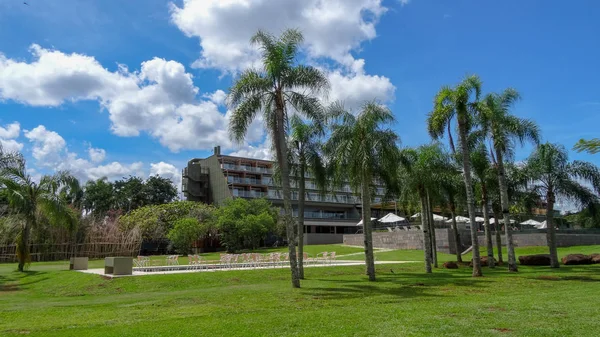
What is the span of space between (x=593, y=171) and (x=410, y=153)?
31.1 feet

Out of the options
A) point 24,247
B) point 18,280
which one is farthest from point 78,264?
point 24,247

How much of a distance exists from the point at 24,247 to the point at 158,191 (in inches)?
2044

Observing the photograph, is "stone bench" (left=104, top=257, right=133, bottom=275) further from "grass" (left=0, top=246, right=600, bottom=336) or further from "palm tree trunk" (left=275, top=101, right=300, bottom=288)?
"palm tree trunk" (left=275, top=101, right=300, bottom=288)

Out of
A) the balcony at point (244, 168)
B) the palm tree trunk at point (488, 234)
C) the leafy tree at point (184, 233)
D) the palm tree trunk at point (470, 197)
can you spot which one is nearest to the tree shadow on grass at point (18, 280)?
the leafy tree at point (184, 233)

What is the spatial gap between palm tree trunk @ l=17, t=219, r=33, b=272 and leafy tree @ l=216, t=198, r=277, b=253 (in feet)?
76.2

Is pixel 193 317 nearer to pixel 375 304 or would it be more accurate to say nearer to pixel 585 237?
pixel 375 304

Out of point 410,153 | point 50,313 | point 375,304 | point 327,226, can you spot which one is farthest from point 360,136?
point 327,226

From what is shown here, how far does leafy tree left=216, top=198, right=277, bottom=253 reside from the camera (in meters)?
50.6

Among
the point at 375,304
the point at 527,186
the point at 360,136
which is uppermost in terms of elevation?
the point at 360,136

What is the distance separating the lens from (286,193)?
18.0 metres

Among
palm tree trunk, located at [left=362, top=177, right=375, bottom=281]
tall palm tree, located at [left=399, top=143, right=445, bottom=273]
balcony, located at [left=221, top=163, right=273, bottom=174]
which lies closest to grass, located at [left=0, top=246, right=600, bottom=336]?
palm tree trunk, located at [left=362, top=177, right=375, bottom=281]

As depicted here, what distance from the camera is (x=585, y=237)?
41906 mm

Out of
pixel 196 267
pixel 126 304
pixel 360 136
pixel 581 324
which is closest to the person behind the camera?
pixel 581 324

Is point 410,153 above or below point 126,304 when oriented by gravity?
above
